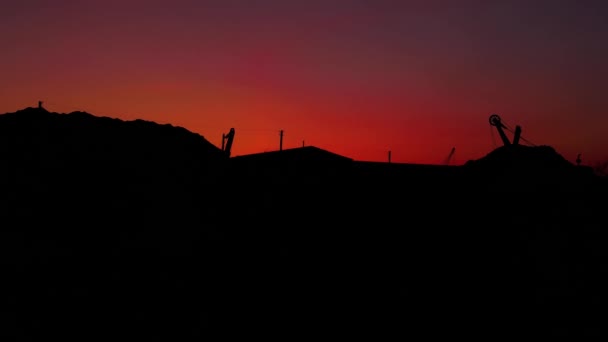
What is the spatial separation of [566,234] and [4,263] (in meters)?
7.00

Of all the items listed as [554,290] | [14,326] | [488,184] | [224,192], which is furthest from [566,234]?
[14,326]

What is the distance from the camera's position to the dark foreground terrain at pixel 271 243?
443cm

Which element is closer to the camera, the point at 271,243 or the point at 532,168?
the point at 271,243

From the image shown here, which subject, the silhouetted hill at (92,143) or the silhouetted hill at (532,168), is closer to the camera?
the silhouetted hill at (92,143)

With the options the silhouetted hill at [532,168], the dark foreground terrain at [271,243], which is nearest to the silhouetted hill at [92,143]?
the dark foreground terrain at [271,243]

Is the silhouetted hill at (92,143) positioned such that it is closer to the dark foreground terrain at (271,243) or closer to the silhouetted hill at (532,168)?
the dark foreground terrain at (271,243)

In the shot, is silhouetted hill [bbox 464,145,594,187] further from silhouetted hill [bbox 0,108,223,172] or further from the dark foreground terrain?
silhouetted hill [bbox 0,108,223,172]

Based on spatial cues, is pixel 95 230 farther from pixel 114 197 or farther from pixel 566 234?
pixel 566 234

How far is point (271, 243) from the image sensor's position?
19.7 ft

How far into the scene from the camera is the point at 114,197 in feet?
16.1

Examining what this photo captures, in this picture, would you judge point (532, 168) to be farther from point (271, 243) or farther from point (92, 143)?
point (92, 143)

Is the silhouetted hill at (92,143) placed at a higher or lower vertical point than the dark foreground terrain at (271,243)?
higher

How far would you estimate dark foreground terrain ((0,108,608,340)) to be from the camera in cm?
443

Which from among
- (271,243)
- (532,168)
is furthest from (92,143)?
(532,168)
